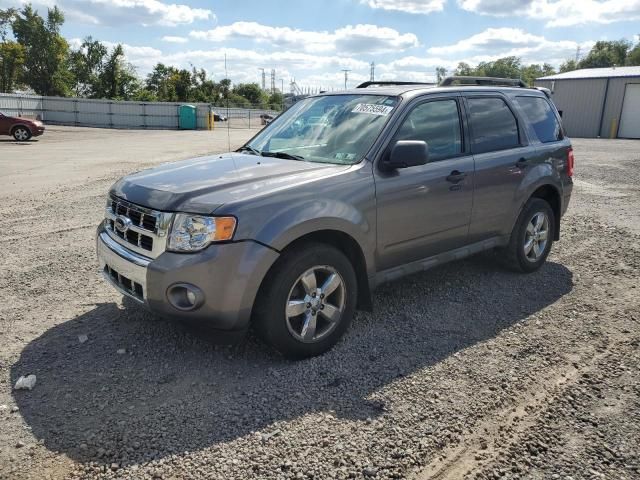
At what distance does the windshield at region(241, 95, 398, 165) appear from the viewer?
13.6ft

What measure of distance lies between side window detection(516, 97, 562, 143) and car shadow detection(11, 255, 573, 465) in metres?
1.83

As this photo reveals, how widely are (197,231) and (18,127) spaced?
24.3 meters

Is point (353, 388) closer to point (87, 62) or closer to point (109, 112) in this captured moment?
point (109, 112)

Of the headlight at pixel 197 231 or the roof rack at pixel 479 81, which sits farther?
the roof rack at pixel 479 81

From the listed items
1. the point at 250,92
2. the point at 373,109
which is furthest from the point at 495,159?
the point at 250,92

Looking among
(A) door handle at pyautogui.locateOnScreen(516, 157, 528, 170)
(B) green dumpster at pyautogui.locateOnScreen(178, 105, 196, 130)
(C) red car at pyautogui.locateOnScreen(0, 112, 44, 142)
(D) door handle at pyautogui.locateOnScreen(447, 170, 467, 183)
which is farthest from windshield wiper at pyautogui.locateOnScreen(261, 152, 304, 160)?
(B) green dumpster at pyautogui.locateOnScreen(178, 105, 196, 130)

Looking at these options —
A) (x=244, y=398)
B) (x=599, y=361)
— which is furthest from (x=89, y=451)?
(x=599, y=361)

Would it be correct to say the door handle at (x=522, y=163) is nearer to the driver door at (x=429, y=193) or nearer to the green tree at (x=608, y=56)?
the driver door at (x=429, y=193)

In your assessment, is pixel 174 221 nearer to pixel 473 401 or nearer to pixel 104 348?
pixel 104 348

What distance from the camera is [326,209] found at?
11.9 ft

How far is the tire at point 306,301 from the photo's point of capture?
3.45 metres

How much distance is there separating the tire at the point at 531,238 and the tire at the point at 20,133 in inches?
944

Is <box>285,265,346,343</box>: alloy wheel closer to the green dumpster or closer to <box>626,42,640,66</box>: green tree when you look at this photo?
the green dumpster

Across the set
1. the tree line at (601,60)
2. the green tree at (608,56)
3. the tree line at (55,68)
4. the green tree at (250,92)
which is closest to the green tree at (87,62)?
the tree line at (55,68)
